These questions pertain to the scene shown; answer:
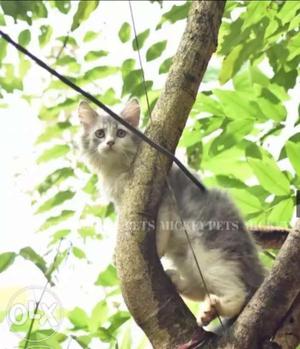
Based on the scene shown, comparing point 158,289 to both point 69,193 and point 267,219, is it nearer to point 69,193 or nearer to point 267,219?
point 267,219

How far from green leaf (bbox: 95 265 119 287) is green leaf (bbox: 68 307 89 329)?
0.18 meters

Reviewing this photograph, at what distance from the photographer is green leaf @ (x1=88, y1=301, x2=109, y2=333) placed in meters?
2.60

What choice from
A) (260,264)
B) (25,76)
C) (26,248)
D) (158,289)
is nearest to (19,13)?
(25,76)

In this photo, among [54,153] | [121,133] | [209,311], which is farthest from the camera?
[121,133]

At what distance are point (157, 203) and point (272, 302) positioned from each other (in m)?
0.52

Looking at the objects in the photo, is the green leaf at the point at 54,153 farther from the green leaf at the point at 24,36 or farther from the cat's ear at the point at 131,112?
the green leaf at the point at 24,36

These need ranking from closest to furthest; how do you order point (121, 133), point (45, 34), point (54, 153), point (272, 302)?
point (272, 302), point (45, 34), point (54, 153), point (121, 133)

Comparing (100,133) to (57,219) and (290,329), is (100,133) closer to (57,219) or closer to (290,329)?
(57,219)

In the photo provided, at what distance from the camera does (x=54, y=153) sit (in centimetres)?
308

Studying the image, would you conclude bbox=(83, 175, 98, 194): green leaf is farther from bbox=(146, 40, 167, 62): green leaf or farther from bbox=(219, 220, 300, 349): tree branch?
bbox=(219, 220, 300, 349): tree branch

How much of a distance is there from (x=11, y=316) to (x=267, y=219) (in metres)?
1.17

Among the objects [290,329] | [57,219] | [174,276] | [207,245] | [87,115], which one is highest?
[87,115]

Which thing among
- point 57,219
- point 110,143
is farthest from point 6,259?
point 110,143

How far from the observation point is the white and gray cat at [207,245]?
2271mm
